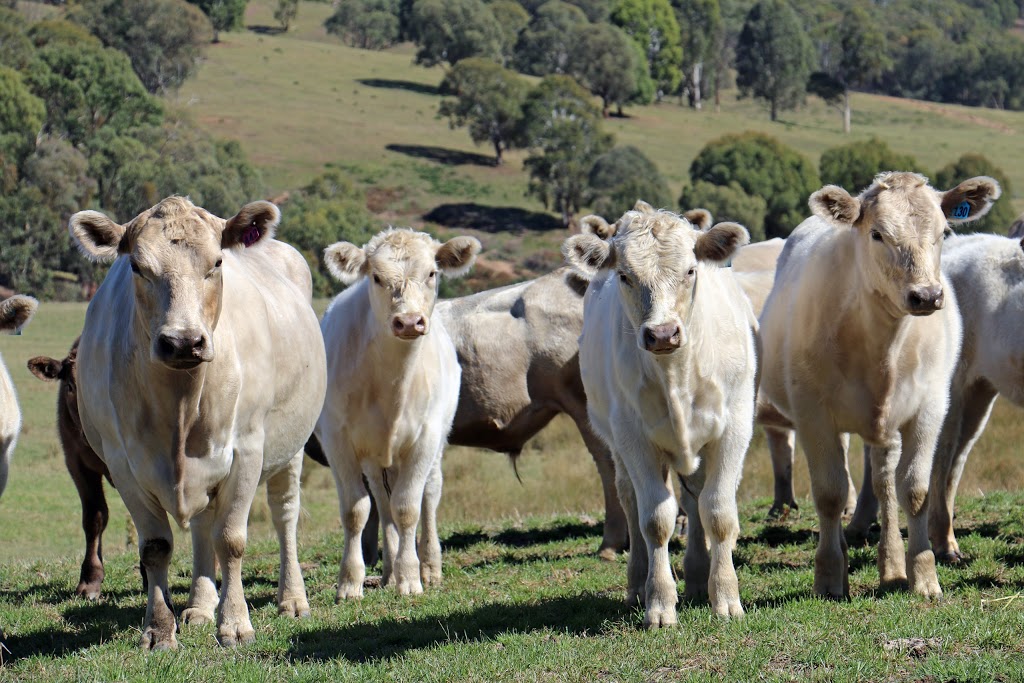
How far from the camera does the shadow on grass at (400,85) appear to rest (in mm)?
119688

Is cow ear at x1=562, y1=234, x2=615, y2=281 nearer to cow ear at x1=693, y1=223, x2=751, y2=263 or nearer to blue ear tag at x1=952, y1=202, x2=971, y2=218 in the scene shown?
cow ear at x1=693, y1=223, x2=751, y2=263

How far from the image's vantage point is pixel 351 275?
10.8 m

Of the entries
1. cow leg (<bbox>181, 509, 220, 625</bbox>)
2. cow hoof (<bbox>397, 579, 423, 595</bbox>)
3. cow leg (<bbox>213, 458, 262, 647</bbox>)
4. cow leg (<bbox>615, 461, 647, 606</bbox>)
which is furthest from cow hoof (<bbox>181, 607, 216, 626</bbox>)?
cow leg (<bbox>615, 461, 647, 606</bbox>)

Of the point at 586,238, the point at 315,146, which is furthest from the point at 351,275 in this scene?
the point at 315,146

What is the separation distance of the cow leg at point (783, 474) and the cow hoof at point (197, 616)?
630cm

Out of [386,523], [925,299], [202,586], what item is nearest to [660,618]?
[925,299]

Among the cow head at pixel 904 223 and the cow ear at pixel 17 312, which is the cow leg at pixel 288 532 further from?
the cow head at pixel 904 223

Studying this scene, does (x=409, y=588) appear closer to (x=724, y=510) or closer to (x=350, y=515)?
(x=350, y=515)

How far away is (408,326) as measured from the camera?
968 cm

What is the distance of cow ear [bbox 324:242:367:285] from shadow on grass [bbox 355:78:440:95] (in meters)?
110

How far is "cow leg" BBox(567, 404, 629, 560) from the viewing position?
1175 cm

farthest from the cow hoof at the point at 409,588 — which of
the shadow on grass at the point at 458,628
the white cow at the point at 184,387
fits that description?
the white cow at the point at 184,387

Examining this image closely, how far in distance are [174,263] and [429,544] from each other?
464 centimetres

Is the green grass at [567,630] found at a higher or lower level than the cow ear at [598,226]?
lower
